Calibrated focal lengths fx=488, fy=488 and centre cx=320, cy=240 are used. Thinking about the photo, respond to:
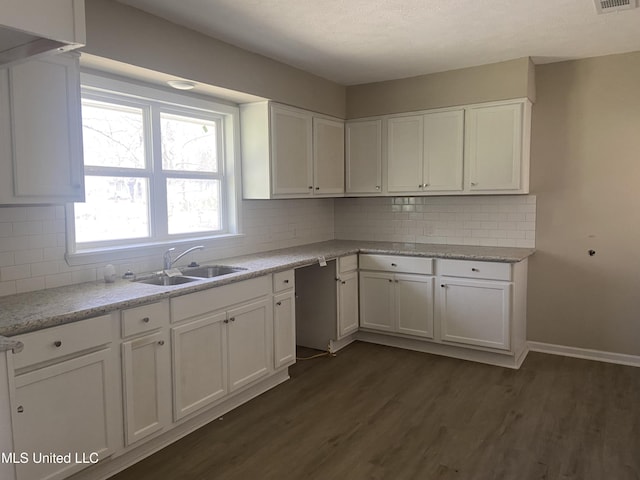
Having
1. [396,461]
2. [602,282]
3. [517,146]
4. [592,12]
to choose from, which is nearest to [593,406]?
[602,282]

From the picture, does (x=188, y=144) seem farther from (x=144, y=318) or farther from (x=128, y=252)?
(x=144, y=318)

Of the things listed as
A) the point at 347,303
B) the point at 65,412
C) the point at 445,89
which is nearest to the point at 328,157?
the point at 445,89

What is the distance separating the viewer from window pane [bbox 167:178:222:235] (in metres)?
3.65

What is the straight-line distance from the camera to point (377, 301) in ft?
14.8

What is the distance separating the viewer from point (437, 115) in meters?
4.41

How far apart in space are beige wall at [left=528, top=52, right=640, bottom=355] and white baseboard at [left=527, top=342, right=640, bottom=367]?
4 centimetres

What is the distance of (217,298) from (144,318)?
54 centimetres

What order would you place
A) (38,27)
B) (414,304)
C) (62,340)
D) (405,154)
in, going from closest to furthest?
1. (38,27)
2. (62,340)
3. (414,304)
4. (405,154)

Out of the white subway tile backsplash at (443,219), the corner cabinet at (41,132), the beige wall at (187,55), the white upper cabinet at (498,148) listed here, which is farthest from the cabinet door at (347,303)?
the corner cabinet at (41,132)

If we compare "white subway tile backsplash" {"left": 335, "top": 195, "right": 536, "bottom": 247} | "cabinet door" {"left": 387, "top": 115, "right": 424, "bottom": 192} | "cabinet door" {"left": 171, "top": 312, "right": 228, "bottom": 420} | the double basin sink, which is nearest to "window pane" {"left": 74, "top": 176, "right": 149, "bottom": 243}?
the double basin sink

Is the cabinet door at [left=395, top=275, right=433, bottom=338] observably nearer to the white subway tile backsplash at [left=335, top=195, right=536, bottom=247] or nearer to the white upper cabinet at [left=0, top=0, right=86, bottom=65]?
the white subway tile backsplash at [left=335, top=195, right=536, bottom=247]

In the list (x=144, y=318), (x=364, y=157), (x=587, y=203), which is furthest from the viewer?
(x=364, y=157)

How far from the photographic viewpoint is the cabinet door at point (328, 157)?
14.9 feet

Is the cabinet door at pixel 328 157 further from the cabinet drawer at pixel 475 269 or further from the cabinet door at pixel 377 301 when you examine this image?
the cabinet drawer at pixel 475 269
